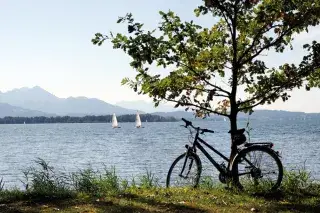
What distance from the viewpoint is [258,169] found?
30.4 feet

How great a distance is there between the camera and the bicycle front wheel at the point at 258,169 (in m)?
9.15

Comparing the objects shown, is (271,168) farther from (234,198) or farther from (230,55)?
(230,55)

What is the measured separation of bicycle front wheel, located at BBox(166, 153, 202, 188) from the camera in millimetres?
9773

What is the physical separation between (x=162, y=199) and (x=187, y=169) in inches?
63.3

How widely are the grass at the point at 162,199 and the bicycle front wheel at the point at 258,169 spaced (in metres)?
0.29

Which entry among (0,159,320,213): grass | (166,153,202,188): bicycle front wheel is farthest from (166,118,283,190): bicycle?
(0,159,320,213): grass

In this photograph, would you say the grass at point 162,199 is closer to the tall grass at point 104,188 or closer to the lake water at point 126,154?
the tall grass at point 104,188

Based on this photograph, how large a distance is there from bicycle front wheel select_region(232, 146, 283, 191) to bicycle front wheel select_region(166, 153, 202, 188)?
2.90ft

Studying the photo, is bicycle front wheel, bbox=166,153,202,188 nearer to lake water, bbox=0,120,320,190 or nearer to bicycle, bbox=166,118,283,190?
bicycle, bbox=166,118,283,190

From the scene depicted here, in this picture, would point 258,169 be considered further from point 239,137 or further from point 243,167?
point 239,137

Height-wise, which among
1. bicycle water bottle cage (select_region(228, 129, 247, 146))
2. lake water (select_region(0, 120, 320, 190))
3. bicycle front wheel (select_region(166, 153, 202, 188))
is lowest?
lake water (select_region(0, 120, 320, 190))

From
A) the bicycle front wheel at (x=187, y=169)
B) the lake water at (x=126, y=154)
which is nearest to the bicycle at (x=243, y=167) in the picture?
the bicycle front wheel at (x=187, y=169)

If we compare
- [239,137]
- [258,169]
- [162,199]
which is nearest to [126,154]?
[239,137]

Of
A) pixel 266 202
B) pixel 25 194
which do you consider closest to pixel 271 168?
pixel 266 202
